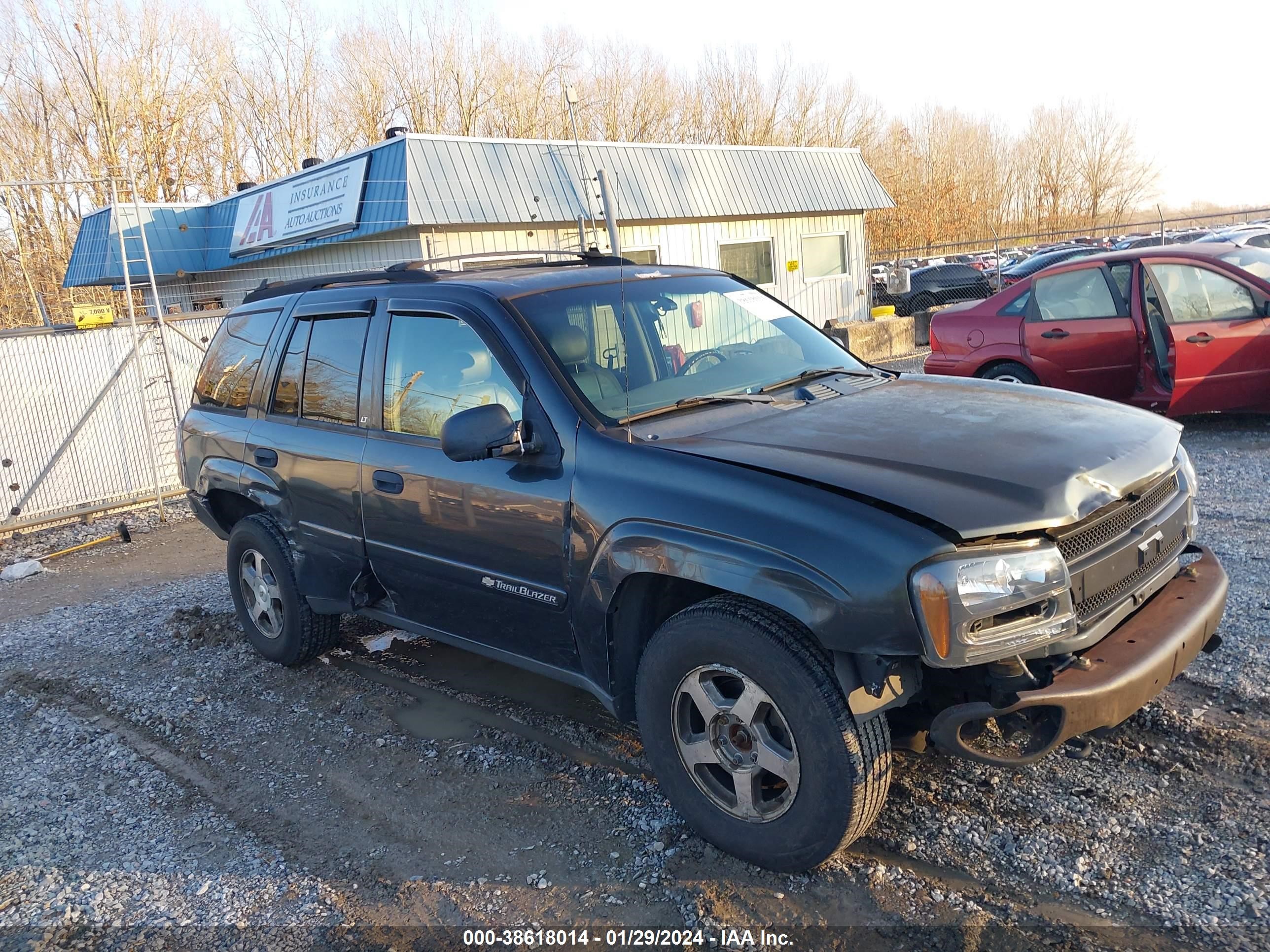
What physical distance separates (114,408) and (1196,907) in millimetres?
10565

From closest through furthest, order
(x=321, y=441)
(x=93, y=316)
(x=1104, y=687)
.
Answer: (x=1104, y=687) → (x=321, y=441) → (x=93, y=316)

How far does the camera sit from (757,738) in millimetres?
2932

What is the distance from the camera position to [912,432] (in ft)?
10.6

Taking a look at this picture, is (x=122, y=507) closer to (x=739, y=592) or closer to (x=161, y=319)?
(x=161, y=319)

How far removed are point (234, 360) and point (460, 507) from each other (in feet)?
7.70

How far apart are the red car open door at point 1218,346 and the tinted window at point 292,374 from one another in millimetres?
6966

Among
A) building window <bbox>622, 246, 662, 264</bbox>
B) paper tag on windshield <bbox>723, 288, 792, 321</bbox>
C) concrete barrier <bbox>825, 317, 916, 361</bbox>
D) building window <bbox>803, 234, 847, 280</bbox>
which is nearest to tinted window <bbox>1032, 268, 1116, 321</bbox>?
paper tag on windshield <bbox>723, 288, 792, 321</bbox>

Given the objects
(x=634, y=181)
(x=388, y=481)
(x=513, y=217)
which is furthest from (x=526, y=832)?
(x=634, y=181)

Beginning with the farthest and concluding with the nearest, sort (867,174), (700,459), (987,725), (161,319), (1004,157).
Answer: (1004,157) < (867,174) < (161,319) < (700,459) < (987,725)

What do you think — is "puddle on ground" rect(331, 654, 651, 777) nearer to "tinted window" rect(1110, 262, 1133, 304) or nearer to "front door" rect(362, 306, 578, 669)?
"front door" rect(362, 306, 578, 669)

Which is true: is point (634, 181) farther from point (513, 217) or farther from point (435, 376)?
point (435, 376)

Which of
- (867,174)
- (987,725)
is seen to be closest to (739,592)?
(987,725)

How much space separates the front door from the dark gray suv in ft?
0.04

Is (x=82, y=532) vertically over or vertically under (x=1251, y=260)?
under
